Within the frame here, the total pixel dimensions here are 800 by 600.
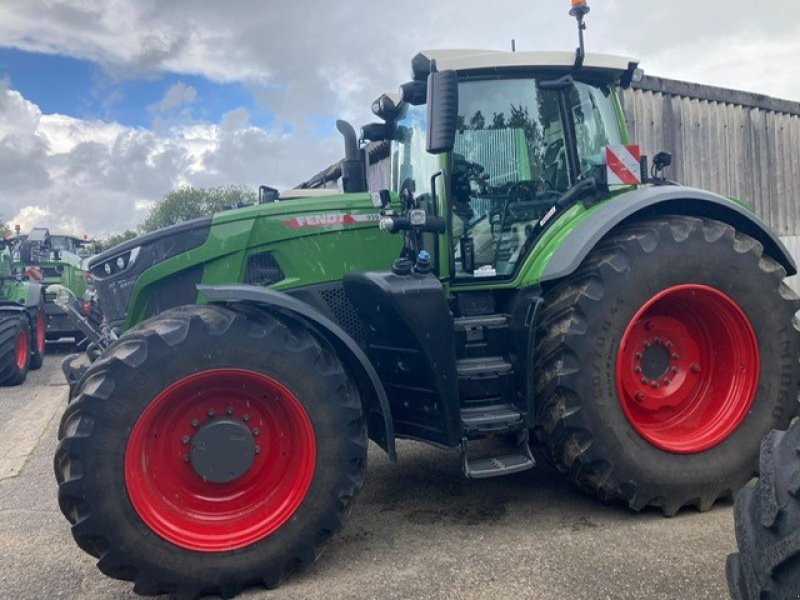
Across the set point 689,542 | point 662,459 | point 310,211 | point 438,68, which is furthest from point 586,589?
point 438,68

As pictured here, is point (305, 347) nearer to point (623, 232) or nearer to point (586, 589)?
point (586, 589)

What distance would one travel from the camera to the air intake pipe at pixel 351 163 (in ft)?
16.4

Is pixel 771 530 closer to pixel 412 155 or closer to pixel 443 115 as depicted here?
pixel 443 115

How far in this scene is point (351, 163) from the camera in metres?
5.01

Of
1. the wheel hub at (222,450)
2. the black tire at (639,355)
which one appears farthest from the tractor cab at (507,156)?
the wheel hub at (222,450)

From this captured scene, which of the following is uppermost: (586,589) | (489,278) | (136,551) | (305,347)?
(489,278)

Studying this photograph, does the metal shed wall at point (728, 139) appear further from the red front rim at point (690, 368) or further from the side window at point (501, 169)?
the red front rim at point (690, 368)

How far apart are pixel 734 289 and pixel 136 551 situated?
10.8ft

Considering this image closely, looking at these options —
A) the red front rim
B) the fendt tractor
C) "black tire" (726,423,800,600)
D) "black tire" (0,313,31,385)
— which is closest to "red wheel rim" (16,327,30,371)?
"black tire" (0,313,31,385)

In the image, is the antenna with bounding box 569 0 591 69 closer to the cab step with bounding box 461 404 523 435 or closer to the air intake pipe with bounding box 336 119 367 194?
the air intake pipe with bounding box 336 119 367 194

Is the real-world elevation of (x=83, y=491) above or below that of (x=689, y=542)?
→ above

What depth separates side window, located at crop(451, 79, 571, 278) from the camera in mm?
4133

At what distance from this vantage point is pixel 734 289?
4.09 metres

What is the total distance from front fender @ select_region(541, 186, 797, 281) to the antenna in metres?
0.81
